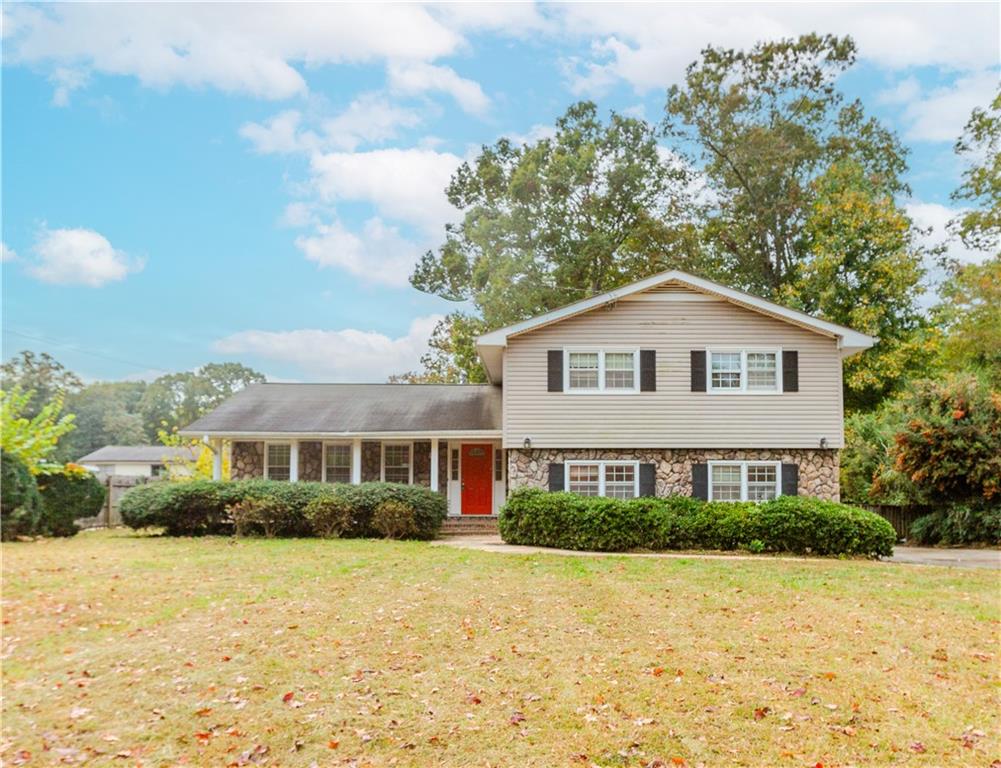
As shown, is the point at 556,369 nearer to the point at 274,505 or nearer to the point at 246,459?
the point at 274,505

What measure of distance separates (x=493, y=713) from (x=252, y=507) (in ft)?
41.4

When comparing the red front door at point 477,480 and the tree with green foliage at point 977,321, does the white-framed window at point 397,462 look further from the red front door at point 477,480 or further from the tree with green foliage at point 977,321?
the tree with green foliage at point 977,321

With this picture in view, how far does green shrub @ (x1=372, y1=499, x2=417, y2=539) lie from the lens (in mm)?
17016

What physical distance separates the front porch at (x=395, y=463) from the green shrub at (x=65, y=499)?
3227 millimetres

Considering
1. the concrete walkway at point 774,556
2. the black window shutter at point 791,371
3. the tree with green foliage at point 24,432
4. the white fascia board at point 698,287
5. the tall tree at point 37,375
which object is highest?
the tall tree at point 37,375

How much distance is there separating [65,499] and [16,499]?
1.69 metres

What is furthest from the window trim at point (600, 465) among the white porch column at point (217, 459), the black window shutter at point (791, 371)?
the white porch column at point (217, 459)

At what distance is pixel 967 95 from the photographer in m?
25.7

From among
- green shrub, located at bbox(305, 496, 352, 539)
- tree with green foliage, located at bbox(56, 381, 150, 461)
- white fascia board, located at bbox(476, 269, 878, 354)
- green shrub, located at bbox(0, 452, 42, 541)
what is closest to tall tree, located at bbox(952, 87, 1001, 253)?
white fascia board, located at bbox(476, 269, 878, 354)

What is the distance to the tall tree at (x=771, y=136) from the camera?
103 feet

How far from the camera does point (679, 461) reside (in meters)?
18.1

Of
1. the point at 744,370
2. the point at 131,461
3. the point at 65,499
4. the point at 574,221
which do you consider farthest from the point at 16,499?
the point at 131,461

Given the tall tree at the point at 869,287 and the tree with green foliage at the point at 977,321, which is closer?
the tree with green foliage at the point at 977,321

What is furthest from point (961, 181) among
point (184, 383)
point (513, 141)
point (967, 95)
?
point (184, 383)
